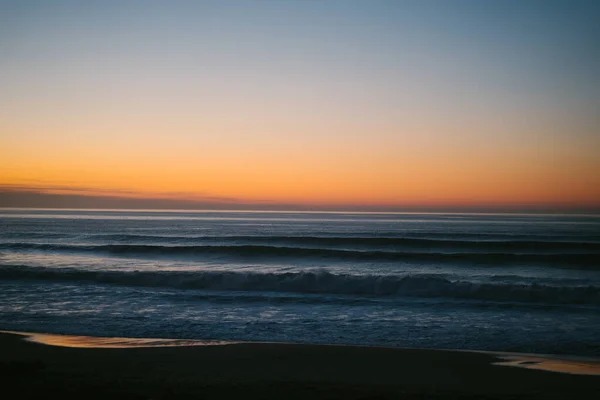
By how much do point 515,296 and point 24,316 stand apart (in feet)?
40.9

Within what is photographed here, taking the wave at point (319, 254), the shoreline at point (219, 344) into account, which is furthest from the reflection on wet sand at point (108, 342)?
the wave at point (319, 254)

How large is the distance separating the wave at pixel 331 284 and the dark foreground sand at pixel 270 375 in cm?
680

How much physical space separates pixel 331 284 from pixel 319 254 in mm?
8821

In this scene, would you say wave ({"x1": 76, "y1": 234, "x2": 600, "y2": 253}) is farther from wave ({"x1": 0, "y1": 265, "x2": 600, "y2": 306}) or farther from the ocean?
wave ({"x1": 0, "y1": 265, "x2": 600, "y2": 306})

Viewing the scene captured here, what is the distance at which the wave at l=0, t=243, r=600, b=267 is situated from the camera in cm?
2155

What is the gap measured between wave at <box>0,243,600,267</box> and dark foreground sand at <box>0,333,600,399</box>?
15045 mm

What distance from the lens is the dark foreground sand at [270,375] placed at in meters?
5.26

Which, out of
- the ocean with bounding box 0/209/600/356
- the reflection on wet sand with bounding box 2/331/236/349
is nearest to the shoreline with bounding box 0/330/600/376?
the reflection on wet sand with bounding box 2/331/236/349

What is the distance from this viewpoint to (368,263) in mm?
20656

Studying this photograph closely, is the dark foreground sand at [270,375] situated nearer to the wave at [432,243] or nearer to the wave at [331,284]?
the wave at [331,284]

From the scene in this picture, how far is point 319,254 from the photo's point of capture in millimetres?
23891

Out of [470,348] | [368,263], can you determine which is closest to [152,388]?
[470,348]

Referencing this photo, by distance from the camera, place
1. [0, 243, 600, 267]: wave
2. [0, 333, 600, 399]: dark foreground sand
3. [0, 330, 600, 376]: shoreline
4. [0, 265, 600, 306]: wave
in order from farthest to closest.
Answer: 1. [0, 243, 600, 267]: wave
2. [0, 265, 600, 306]: wave
3. [0, 330, 600, 376]: shoreline
4. [0, 333, 600, 399]: dark foreground sand

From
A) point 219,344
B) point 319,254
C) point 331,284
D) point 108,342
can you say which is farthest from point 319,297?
point 319,254
